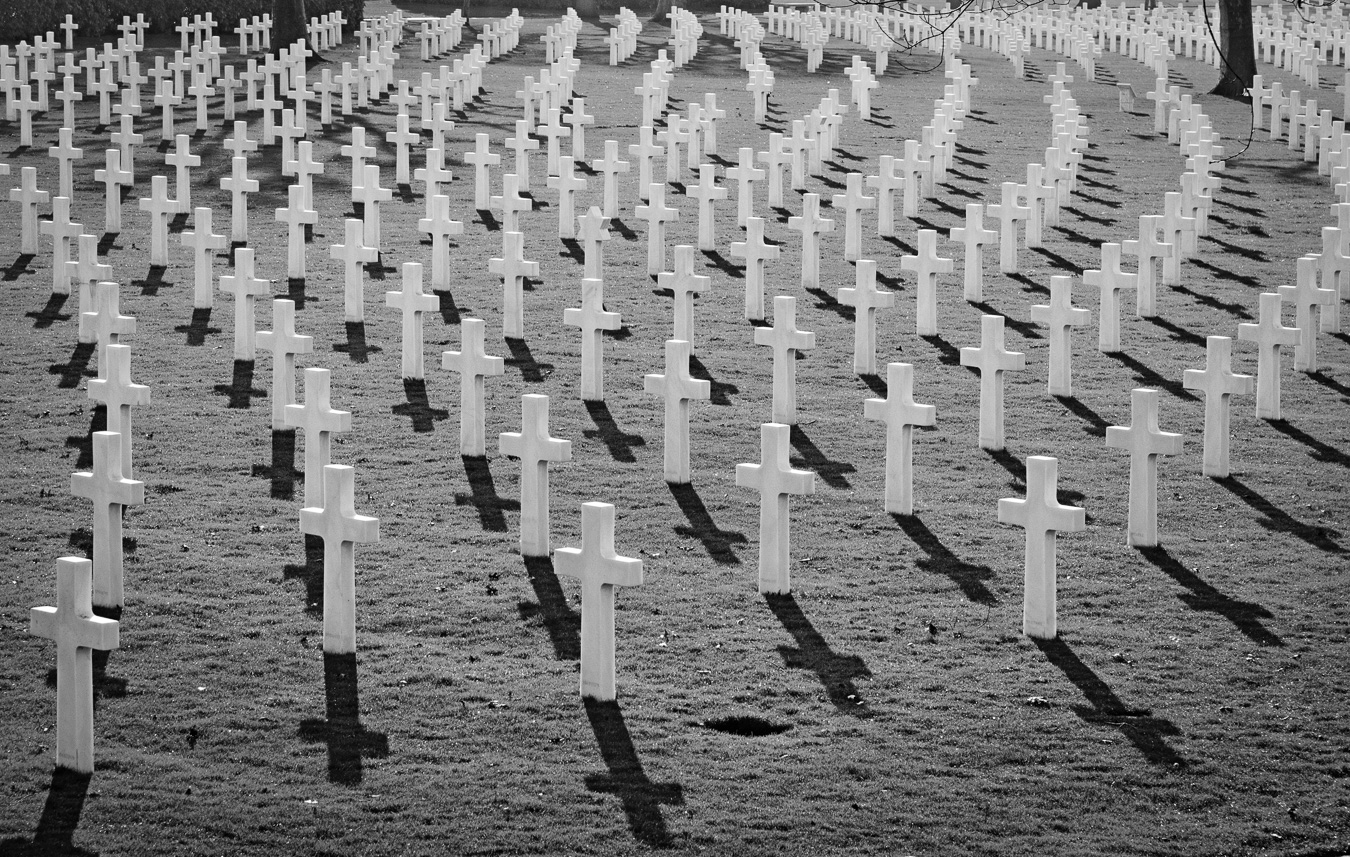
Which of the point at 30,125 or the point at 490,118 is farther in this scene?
the point at 490,118

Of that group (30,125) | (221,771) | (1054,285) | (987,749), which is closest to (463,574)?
Answer: (221,771)

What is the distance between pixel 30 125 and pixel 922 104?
13724mm

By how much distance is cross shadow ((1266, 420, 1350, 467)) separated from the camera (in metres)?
11.6

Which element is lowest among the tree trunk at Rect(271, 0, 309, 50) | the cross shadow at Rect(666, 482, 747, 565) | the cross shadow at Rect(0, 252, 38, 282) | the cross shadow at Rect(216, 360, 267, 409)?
the cross shadow at Rect(666, 482, 747, 565)

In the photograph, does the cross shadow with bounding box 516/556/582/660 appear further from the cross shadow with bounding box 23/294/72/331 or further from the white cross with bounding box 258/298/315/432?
the cross shadow with bounding box 23/294/72/331

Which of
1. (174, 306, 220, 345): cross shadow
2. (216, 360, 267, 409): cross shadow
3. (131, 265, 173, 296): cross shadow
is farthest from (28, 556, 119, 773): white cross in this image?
(131, 265, 173, 296): cross shadow

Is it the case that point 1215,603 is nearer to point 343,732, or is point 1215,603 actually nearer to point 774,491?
point 774,491

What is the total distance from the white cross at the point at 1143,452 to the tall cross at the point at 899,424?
1.10m

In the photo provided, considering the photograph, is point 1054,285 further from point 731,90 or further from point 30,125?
point 731,90

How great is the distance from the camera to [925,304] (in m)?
14.6

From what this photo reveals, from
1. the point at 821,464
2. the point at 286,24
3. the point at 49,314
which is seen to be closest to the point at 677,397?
the point at 821,464

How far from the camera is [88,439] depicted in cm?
1147

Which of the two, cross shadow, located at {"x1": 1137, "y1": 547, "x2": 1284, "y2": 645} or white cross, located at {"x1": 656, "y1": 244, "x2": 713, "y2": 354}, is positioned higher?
white cross, located at {"x1": 656, "y1": 244, "x2": 713, "y2": 354}

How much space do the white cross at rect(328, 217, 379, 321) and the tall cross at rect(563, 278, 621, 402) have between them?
2.73 m
